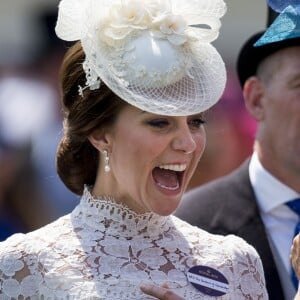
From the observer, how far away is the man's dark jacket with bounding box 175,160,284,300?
4734 millimetres

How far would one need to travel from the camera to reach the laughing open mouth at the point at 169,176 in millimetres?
3562

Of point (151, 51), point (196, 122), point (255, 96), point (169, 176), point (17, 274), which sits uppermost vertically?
point (151, 51)

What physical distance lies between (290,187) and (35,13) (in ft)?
9.88

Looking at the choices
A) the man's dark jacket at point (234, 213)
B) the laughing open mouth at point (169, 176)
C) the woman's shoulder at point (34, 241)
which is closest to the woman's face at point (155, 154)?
the laughing open mouth at point (169, 176)

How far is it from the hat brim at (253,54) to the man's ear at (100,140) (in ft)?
4.99

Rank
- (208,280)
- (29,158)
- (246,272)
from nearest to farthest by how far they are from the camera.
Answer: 1. (208,280)
2. (246,272)
3. (29,158)

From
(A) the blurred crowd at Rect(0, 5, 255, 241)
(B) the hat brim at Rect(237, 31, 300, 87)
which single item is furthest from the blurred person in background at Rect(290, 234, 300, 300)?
(A) the blurred crowd at Rect(0, 5, 255, 241)

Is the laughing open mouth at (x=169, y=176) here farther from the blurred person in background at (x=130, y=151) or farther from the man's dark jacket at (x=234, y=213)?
the man's dark jacket at (x=234, y=213)

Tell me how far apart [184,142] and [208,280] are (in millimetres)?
428

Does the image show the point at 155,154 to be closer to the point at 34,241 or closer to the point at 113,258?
the point at 113,258

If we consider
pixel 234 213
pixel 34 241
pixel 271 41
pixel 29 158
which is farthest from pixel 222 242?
pixel 29 158

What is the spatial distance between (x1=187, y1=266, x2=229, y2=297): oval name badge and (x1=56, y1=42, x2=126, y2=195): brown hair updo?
44 centimetres

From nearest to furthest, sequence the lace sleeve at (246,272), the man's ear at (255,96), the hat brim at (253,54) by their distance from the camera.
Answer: the lace sleeve at (246,272) < the hat brim at (253,54) < the man's ear at (255,96)

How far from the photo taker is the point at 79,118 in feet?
12.0
